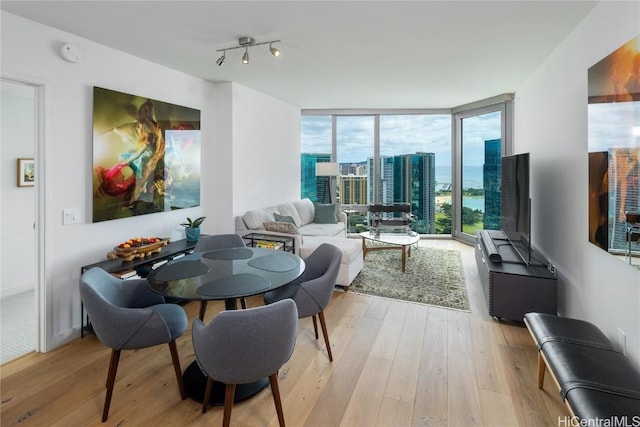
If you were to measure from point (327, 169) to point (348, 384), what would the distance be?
15.3 ft

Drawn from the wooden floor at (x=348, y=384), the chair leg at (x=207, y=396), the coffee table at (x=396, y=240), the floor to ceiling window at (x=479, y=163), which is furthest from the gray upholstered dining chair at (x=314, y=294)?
the floor to ceiling window at (x=479, y=163)

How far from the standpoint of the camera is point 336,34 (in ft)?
9.68

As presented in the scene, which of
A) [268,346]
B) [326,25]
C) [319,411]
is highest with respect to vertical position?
[326,25]

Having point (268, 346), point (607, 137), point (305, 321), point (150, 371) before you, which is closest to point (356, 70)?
point (607, 137)

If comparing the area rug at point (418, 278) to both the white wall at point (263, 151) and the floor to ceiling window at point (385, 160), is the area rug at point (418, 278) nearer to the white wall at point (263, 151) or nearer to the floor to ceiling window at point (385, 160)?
the floor to ceiling window at point (385, 160)

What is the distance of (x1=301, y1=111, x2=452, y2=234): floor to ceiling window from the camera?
22.4 ft

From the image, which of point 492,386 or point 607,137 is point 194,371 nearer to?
point 492,386

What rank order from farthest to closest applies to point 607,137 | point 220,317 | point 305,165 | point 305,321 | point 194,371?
point 305,165
point 305,321
point 194,371
point 607,137
point 220,317

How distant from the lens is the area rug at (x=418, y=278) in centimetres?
375

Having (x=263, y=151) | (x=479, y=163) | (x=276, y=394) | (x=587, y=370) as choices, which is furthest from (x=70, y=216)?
(x=479, y=163)

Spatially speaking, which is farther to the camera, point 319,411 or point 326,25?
→ point 326,25

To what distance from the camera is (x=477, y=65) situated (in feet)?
12.9

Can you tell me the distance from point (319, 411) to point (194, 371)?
967 millimetres

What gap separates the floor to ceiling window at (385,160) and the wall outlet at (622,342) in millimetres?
4895
